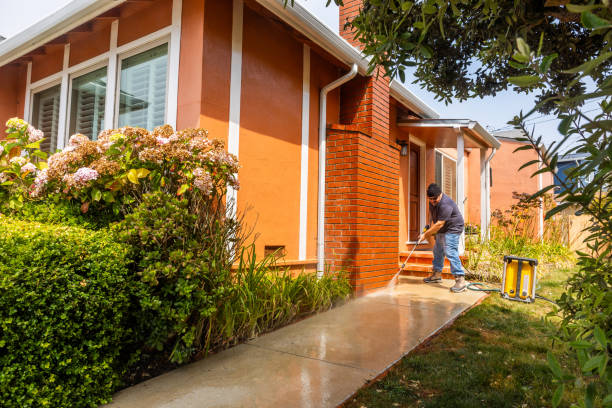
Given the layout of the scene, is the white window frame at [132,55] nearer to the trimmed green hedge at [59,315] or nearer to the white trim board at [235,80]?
the white trim board at [235,80]

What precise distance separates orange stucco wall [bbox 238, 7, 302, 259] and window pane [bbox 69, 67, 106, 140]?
2256mm

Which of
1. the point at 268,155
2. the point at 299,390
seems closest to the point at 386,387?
the point at 299,390

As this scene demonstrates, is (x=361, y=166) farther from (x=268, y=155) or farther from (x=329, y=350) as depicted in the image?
(x=329, y=350)

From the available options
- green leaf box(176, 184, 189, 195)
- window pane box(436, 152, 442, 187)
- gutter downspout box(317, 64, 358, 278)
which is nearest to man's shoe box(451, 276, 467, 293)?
gutter downspout box(317, 64, 358, 278)

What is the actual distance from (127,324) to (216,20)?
10.4 ft

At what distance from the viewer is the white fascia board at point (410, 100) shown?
678cm

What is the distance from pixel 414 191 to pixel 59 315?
26.6 feet

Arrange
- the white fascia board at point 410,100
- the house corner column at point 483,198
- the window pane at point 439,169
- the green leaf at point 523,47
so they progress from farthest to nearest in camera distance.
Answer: the window pane at point 439,169 < the house corner column at point 483,198 < the white fascia board at point 410,100 < the green leaf at point 523,47

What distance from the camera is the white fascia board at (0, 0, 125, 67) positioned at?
15.0 feet

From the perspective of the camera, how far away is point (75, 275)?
2.33m

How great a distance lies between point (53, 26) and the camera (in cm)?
504

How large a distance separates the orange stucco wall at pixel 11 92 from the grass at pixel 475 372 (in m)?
7.36

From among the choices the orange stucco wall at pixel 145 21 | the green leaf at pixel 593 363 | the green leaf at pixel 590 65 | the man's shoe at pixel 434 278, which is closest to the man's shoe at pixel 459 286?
the man's shoe at pixel 434 278

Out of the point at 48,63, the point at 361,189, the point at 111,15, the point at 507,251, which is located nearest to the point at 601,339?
the point at 361,189
